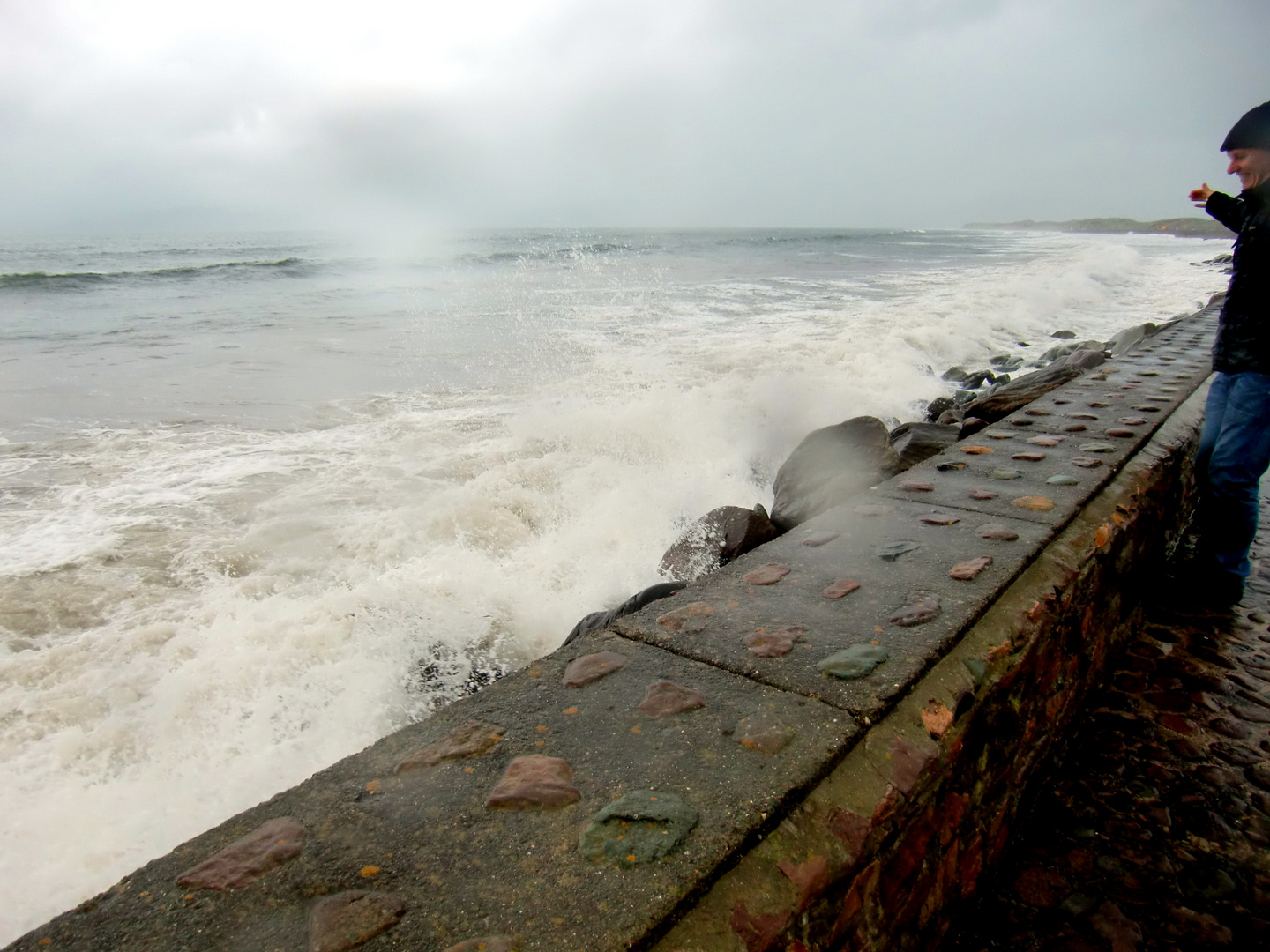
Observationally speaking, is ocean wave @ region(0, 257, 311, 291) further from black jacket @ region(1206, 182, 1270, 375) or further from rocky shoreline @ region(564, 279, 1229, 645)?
black jacket @ region(1206, 182, 1270, 375)

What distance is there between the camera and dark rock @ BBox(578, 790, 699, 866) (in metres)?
1.00

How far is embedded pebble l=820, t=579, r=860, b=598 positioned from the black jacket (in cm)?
176

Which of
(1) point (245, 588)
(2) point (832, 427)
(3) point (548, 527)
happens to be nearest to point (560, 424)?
(3) point (548, 527)

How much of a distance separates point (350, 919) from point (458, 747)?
0.36 metres

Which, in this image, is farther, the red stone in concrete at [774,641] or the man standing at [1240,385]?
the man standing at [1240,385]

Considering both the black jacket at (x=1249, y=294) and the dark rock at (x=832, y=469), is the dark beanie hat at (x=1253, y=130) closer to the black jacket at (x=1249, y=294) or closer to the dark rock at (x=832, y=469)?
the black jacket at (x=1249, y=294)

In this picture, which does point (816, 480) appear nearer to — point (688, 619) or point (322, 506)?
point (688, 619)

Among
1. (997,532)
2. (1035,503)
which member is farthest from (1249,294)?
(997,532)

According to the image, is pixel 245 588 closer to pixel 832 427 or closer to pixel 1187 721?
pixel 832 427

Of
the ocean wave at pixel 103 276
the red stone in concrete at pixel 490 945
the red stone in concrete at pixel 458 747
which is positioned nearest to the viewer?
the red stone in concrete at pixel 490 945

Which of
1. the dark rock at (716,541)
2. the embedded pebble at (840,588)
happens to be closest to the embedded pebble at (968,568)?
the embedded pebble at (840,588)

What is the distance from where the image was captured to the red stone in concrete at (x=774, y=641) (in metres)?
1.51

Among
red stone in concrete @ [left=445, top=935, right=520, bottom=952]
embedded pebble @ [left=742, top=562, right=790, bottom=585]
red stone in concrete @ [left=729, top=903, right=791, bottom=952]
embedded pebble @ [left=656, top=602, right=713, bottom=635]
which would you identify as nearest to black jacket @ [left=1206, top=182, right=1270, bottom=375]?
embedded pebble @ [left=742, top=562, right=790, bottom=585]

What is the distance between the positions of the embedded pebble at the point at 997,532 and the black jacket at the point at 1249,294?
1.23 m
